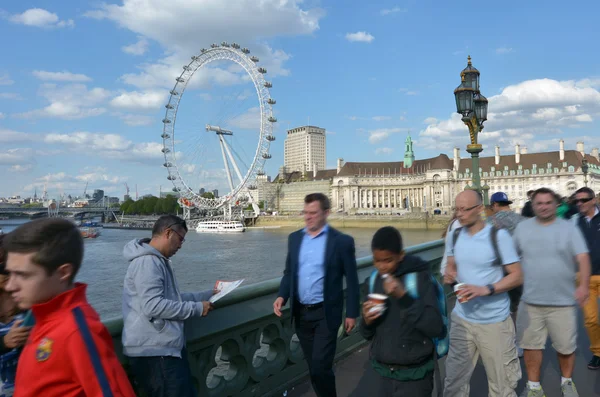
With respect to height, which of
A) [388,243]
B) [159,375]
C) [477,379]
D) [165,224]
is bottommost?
[477,379]

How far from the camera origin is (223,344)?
3188mm

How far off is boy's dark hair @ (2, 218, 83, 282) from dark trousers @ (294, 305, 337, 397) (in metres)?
1.94

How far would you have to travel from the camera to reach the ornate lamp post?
8672mm

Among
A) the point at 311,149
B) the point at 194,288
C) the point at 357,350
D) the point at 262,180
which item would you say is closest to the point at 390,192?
the point at 262,180

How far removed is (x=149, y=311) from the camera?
2314 millimetres

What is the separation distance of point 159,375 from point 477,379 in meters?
2.73

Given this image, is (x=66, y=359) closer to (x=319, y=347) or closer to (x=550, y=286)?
(x=319, y=347)

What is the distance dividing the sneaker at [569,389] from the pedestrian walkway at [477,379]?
87 millimetres

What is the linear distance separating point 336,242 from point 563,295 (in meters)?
1.80

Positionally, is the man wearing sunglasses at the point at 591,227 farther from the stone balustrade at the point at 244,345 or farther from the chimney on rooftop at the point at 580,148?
the chimney on rooftop at the point at 580,148

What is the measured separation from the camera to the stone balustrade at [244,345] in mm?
2936

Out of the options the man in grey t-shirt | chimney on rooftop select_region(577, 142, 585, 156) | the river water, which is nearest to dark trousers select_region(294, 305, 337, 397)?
the man in grey t-shirt

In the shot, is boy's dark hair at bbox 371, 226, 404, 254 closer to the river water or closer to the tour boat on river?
the river water

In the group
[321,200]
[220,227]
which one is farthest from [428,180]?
[321,200]
